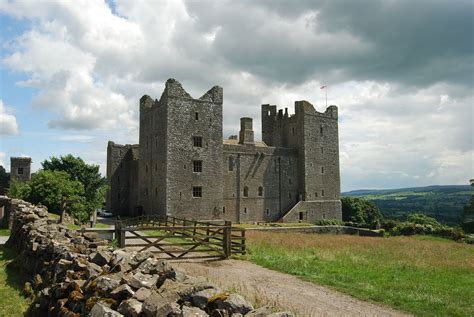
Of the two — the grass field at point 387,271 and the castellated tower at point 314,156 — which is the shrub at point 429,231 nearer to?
the grass field at point 387,271

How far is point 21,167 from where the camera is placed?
57.7m

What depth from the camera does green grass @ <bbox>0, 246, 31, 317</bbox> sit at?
9078mm

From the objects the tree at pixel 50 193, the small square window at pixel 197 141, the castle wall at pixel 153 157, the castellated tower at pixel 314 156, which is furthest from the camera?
the castellated tower at pixel 314 156

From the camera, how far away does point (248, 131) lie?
1946 inches

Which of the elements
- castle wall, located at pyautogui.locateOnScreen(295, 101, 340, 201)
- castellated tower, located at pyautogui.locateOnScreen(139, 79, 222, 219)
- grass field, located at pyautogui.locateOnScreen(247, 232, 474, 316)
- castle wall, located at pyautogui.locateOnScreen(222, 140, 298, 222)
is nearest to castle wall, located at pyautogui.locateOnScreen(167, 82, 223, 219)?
castellated tower, located at pyautogui.locateOnScreen(139, 79, 222, 219)

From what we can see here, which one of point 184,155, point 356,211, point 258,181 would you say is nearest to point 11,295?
point 184,155

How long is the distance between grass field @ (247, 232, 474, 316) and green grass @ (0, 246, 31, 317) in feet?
28.0

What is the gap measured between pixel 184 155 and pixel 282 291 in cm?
3128

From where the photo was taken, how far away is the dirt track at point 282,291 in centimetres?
980

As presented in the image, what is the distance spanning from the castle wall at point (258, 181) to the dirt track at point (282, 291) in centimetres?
2971

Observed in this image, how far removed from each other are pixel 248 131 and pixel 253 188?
280 inches

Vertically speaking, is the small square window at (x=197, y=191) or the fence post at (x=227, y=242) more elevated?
the small square window at (x=197, y=191)

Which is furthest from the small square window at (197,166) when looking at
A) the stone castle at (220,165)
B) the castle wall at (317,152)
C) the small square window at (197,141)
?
the castle wall at (317,152)

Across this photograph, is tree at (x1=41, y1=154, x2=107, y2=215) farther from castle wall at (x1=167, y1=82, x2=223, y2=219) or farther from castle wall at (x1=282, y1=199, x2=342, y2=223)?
castle wall at (x1=282, y1=199, x2=342, y2=223)
